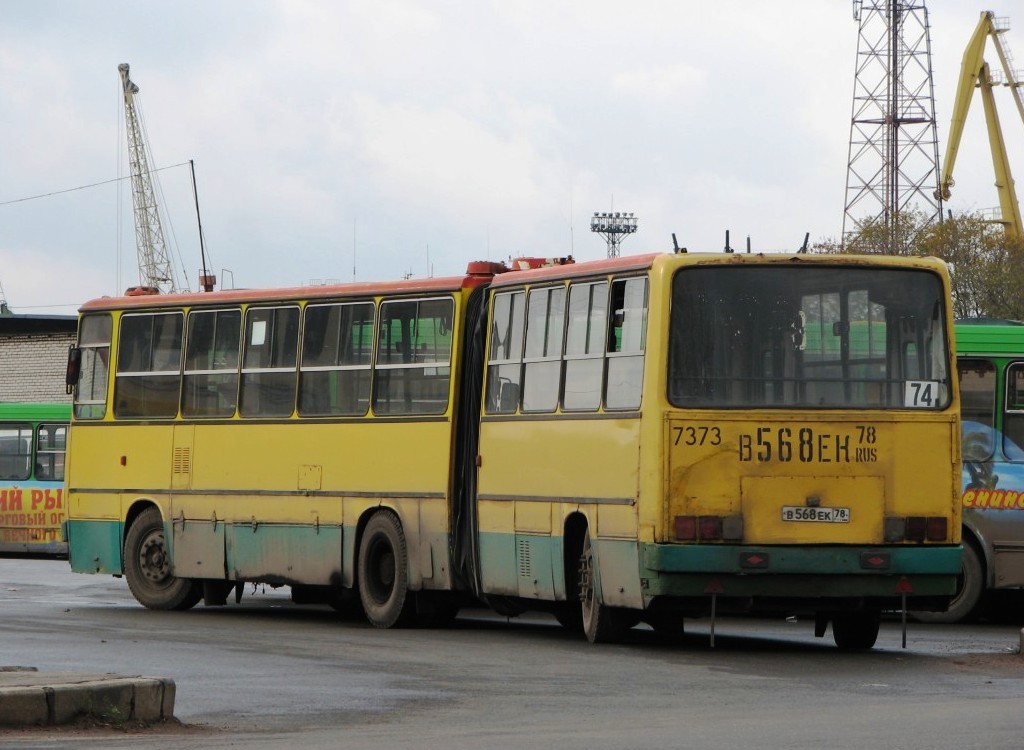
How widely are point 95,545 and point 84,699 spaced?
12.3 metres

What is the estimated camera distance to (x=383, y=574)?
67.2 feet

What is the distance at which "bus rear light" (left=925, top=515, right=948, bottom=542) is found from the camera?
16.9 m

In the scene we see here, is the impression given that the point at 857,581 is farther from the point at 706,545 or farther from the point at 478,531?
the point at 478,531

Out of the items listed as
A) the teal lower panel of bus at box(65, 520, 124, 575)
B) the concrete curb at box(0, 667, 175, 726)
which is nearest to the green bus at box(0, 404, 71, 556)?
the teal lower panel of bus at box(65, 520, 124, 575)

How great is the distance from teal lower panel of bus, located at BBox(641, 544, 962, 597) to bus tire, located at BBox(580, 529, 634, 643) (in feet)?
3.62

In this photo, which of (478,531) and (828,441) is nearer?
(828,441)

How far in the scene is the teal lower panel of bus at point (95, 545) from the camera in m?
23.4

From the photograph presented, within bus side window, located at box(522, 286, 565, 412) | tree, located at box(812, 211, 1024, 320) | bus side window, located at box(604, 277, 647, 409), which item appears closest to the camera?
bus side window, located at box(604, 277, 647, 409)

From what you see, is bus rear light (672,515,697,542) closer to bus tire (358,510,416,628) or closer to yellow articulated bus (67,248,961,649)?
yellow articulated bus (67,248,961,649)

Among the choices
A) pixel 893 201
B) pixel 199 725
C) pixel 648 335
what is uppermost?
pixel 893 201

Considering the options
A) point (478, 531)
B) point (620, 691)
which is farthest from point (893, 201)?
point (620, 691)

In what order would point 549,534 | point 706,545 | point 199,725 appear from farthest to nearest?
point 549,534 < point 706,545 < point 199,725

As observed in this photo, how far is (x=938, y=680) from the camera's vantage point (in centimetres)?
1477

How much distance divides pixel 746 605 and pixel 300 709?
5.06 meters
